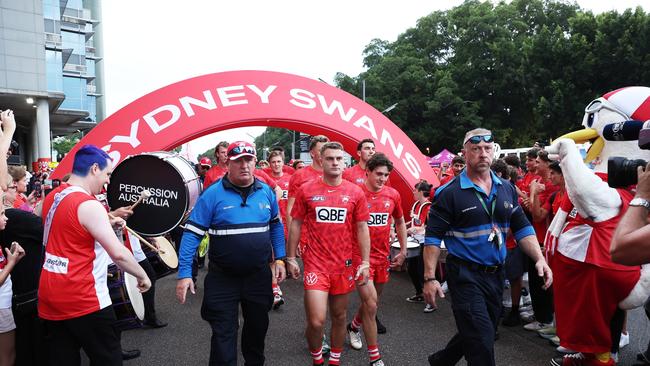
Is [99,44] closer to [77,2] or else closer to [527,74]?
[77,2]

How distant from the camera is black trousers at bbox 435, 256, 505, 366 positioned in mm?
3088

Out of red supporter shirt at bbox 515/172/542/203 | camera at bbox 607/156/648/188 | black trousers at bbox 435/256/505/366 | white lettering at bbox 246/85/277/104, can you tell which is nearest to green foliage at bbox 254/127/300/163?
white lettering at bbox 246/85/277/104

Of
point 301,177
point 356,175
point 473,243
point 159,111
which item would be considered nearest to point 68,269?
point 473,243

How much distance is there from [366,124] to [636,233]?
6.21 meters

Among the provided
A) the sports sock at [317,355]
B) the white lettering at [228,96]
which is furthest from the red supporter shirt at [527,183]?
the white lettering at [228,96]

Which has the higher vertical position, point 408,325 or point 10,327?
point 10,327

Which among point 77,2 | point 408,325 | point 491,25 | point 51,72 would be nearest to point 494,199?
point 408,325

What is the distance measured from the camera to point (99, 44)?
5619 cm

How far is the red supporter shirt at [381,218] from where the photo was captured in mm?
4777

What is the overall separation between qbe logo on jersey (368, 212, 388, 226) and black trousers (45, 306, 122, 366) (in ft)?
8.98

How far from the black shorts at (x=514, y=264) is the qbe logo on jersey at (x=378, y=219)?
1.60 metres

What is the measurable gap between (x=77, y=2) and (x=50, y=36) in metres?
18.4

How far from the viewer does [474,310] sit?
10.3 feet

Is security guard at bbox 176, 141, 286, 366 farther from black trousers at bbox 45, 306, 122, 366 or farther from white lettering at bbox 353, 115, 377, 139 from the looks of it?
white lettering at bbox 353, 115, 377, 139
